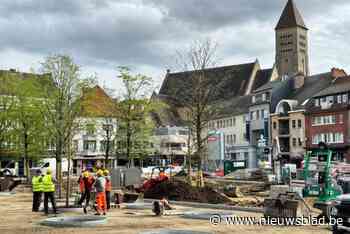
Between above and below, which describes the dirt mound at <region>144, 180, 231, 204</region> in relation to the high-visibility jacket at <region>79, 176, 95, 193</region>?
below

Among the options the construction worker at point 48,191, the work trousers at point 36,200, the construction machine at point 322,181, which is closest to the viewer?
the construction machine at point 322,181

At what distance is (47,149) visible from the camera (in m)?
54.5

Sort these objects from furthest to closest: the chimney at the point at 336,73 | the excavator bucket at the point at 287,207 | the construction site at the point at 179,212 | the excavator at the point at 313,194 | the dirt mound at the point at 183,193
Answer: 1. the chimney at the point at 336,73
2. the dirt mound at the point at 183,193
3. the excavator at the point at 313,194
4. the excavator bucket at the point at 287,207
5. the construction site at the point at 179,212

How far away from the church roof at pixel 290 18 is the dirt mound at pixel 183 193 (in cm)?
11524

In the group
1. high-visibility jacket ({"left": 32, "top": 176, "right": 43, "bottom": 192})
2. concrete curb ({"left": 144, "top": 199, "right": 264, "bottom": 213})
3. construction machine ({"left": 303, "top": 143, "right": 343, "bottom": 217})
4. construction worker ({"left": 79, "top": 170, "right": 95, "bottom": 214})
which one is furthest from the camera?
construction worker ({"left": 79, "top": 170, "right": 95, "bottom": 214})

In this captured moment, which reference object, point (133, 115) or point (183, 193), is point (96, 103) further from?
point (183, 193)

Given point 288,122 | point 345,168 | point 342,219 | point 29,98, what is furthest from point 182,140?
point 342,219

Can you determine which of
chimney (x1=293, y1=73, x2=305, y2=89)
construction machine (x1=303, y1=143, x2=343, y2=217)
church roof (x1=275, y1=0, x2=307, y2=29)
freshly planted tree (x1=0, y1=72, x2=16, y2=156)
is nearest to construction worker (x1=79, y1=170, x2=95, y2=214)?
construction machine (x1=303, y1=143, x2=343, y2=217)

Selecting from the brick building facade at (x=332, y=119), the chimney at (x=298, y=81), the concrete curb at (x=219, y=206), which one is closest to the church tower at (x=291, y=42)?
the chimney at (x=298, y=81)

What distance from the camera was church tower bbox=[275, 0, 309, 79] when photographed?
140750 millimetres

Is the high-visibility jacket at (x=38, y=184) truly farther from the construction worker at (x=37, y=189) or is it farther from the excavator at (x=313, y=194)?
the excavator at (x=313, y=194)

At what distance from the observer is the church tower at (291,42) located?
14075 cm

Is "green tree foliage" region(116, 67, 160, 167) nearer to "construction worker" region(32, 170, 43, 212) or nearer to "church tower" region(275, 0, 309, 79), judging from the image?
"construction worker" region(32, 170, 43, 212)

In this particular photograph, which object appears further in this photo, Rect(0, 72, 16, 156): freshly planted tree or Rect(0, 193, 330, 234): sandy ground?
Rect(0, 72, 16, 156): freshly planted tree
